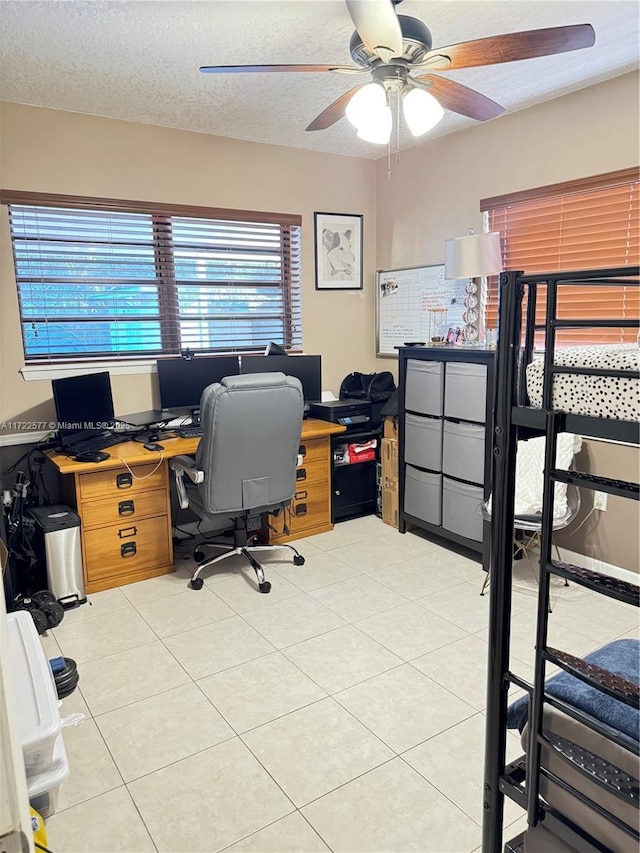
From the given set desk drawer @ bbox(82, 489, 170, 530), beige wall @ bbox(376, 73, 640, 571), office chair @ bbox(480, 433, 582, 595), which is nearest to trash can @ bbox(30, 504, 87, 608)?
desk drawer @ bbox(82, 489, 170, 530)

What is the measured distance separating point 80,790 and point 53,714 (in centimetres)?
54

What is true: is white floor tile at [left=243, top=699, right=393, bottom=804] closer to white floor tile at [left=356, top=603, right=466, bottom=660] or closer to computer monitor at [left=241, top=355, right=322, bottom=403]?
white floor tile at [left=356, top=603, right=466, bottom=660]

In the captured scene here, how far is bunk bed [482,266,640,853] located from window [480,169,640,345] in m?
1.94

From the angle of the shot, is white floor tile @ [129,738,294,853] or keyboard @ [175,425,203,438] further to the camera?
keyboard @ [175,425,203,438]

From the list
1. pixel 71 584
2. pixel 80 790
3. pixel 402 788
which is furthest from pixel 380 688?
pixel 71 584

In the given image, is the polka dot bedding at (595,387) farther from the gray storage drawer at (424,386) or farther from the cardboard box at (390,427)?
the cardboard box at (390,427)

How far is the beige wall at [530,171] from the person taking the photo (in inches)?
116

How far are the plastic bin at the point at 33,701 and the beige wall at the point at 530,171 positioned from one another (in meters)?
2.73

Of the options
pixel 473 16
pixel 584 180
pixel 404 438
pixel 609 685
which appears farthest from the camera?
pixel 404 438

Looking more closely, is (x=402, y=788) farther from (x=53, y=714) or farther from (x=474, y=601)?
(x=474, y=601)

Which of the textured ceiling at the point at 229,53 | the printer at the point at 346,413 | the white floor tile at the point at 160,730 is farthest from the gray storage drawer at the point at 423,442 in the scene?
the white floor tile at the point at 160,730

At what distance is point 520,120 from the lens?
3357 mm

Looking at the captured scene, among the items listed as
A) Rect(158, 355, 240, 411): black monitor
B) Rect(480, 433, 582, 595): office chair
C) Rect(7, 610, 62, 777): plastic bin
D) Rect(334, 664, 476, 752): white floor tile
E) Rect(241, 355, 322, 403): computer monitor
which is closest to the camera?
Rect(7, 610, 62, 777): plastic bin

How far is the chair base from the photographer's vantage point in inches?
124
